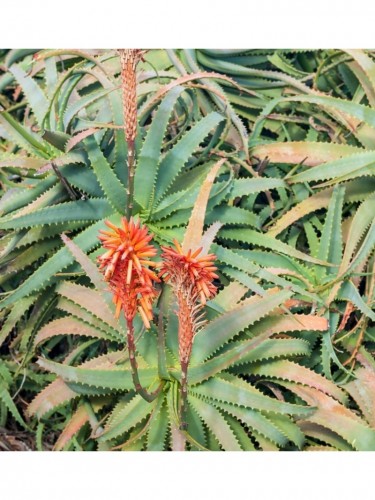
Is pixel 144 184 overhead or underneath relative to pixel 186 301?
overhead

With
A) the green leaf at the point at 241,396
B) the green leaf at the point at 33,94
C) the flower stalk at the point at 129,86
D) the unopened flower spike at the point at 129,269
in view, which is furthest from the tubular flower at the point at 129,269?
the green leaf at the point at 33,94

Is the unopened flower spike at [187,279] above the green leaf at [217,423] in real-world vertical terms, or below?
above

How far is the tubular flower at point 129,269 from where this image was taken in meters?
0.74

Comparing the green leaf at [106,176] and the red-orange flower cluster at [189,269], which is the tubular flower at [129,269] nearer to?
the red-orange flower cluster at [189,269]

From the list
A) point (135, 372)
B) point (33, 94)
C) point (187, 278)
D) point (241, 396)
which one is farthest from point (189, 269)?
point (33, 94)

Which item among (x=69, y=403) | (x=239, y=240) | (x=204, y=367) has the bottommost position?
(x=69, y=403)

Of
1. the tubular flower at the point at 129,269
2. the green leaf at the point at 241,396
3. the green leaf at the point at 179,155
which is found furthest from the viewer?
the green leaf at the point at 179,155

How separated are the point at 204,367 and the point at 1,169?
→ 495mm

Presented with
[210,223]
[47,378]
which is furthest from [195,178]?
[47,378]

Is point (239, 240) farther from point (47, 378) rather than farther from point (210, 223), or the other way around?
point (47, 378)

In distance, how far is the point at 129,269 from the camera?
2.42 ft

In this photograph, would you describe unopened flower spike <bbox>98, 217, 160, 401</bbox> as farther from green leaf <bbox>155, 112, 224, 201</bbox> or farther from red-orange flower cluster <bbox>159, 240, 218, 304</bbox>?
green leaf <bbox>155, 112, 224, 201</bbox>

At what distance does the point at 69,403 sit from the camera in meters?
1.18

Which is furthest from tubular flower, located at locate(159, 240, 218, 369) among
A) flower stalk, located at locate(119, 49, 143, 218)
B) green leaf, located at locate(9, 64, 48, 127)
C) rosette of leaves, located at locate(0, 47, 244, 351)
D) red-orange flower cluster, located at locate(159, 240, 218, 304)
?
green leaf, located at locate(9, 64, 48, 127)
